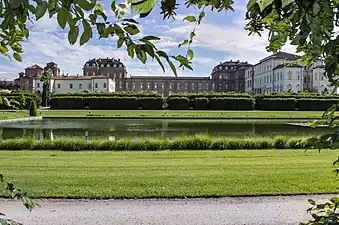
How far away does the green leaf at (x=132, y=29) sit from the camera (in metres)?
1.27

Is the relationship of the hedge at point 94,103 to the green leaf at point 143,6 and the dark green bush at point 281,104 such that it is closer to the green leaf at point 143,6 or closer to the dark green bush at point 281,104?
the dark green bush at point 281,104

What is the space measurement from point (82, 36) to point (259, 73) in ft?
414

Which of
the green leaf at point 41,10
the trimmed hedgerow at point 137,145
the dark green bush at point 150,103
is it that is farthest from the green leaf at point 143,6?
the dark green bush at point 150,103

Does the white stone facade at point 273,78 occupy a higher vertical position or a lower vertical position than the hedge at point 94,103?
higher

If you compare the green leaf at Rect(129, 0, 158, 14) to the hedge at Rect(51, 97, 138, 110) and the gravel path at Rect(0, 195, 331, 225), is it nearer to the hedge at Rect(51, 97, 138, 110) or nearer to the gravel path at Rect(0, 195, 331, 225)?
the gravel path at Rect(0, 195, 331, 225)

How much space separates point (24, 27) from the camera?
74.4 inches

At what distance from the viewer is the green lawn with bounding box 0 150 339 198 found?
6938mm

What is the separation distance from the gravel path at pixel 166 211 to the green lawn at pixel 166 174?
40cm

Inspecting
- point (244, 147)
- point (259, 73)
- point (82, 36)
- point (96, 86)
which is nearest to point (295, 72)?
point (259, 73)

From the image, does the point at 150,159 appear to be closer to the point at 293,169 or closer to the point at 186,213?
the point at 293,169

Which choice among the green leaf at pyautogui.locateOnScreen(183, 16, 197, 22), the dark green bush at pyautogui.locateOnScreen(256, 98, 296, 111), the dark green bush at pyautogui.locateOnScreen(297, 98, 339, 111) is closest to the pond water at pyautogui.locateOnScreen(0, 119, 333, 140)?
the green leaf at pyautogui.locateOnScreen(183, 16, 197, 22)

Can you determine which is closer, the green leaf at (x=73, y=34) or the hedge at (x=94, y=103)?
the green leaf at (x=73, y=34)

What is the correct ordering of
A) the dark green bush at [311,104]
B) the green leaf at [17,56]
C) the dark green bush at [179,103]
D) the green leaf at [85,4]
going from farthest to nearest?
the dark green bush at [311,104] → the dark green bush at [179,103] → the green leaf at [17,56] → the green leaf at [85,4]

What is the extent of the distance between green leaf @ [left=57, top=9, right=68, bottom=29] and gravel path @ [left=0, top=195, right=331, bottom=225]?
4347mm
